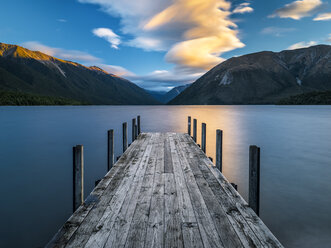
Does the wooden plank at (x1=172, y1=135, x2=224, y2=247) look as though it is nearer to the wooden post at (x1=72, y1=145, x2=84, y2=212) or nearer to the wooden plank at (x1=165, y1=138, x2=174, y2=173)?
the wooden plank at (x1=165, y1=138, x2=174, y2=173)

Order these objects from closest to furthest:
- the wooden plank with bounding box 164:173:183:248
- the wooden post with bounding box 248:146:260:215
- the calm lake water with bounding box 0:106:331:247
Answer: the wooden plank with bounding box 164:173:183:248
the wooden post with bounding box 248:146:260:215
the calm lake water with bounding box 0:106:331:247

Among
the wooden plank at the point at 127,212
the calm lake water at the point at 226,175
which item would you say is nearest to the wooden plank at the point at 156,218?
the wooden plank at the point at 127,212

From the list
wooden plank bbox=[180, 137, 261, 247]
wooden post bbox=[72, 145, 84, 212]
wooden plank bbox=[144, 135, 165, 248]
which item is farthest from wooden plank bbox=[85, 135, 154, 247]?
wooden plank bbox=[180, 137, 261, 247]

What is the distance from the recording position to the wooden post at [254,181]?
442cm

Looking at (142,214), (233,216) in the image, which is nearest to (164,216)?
(142,214)

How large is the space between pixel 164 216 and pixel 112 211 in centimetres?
105

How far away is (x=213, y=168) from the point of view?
7176 mm

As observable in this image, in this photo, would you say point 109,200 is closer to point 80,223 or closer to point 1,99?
point 80,223

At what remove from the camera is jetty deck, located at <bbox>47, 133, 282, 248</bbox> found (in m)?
3.26

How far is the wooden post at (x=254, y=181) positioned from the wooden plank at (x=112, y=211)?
2792 mm

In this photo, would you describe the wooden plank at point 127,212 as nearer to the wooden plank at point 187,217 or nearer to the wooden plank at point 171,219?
the wooden plank at point 171,219

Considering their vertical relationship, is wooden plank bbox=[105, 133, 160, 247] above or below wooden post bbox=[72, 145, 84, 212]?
below

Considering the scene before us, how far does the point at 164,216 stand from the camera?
13.1ft

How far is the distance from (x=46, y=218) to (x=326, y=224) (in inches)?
337
